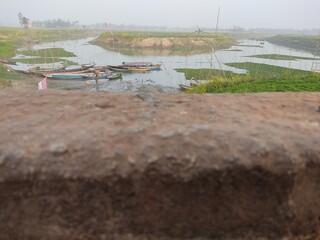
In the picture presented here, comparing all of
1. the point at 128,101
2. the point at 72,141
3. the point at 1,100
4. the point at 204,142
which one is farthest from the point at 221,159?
the point at 1,100

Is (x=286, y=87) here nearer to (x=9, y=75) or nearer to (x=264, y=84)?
(x=264, y=84)

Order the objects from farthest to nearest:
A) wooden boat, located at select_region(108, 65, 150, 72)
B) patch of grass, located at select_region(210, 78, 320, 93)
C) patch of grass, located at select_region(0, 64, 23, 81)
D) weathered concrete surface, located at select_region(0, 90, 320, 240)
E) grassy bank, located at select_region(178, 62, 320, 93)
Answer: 1. wooden boat, located at select_region(108, 65, 150, 72)
2. patch of grass, located at select_region(0, 64, 23, 81)
3. grassy bank, located at select_region(178, 62, 320, 93)
4. patch of grass, located at select_region(210, 78, 320, 93)
5. weathered concrete surface, located at select_region(0, 90, 320, 240)

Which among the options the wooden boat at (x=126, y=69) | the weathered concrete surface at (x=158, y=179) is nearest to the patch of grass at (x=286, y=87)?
the weathered concrete surface at (x=158, y=179)

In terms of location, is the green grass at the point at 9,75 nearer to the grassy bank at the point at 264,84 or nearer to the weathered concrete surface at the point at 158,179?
the grassy bank at the point at 264,84

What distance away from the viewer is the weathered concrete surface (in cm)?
90

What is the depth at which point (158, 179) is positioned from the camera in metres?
0.90

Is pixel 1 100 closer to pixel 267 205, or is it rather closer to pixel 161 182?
pixel 161 182

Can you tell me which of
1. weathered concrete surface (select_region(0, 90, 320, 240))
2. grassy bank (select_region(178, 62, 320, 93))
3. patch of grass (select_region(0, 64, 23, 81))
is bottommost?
patch of grass (select_region(0, 64, 23, 81))

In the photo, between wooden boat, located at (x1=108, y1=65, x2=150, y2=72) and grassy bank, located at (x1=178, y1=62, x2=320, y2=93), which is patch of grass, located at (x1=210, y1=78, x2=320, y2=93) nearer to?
grassy bank, located at (x1=178, y1=62, x2=320, y2=93)

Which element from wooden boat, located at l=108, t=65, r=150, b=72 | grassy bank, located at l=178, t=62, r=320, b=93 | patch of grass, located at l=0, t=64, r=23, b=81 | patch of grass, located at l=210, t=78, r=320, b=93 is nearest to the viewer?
patch of grass, located at l=210, t=78, r=320, b=93

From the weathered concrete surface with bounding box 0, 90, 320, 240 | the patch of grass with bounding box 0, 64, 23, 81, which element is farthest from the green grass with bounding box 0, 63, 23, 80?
the weathered concrete surface with bounding box 0, 90, 320, 240

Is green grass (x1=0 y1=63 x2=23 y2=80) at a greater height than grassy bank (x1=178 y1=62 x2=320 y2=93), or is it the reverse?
grassy bank (x1=178 y1=62 x2=320 y2=93)

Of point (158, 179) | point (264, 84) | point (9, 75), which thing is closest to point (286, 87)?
point (264, 84)

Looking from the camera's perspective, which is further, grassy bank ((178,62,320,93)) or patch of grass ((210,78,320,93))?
grassy bank ((178,62,320,93))
